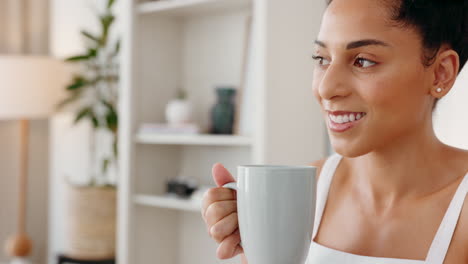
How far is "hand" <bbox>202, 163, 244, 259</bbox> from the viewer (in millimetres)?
771

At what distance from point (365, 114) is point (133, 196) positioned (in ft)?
5.89

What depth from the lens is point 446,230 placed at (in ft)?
2.77

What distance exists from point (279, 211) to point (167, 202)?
5.52 feet

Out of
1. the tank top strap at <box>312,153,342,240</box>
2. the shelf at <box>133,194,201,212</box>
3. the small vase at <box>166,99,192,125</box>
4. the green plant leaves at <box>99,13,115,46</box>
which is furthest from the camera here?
the green plant leaves at <box>99,13,115,46</box>

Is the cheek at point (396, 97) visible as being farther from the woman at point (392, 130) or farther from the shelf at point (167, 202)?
the shelf at point (167, 202)

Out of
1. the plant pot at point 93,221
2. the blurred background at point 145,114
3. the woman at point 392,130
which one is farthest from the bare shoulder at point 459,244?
the plant pot at point 93,221

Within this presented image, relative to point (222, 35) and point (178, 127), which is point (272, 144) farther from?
point (222, 35)

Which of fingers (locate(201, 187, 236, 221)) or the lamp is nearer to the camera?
fingers (locate(201, 187, 236, 221))

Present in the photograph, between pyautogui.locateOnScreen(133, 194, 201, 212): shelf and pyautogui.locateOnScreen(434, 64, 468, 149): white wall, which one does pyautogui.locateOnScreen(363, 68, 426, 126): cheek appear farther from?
pyautogui.locateOnScreen(133, 194, 201, 212): shelf

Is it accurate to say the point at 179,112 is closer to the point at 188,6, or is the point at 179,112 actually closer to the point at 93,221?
Result: the point at 188,6

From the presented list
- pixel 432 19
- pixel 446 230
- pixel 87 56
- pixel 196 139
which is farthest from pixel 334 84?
pixel 87 56

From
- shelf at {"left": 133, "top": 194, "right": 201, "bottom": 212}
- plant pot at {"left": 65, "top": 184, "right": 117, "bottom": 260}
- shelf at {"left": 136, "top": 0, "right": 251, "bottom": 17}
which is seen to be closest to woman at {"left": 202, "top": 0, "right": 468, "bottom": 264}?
shelf at {"left": 133, "top": 194, "right": 201, "bottom": 212}

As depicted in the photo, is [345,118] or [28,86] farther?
[28,86]

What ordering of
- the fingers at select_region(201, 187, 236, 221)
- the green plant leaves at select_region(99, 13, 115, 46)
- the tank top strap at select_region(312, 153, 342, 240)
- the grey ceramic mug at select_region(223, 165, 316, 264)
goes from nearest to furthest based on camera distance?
1. the grey ceramic mug at select_region(223, 165, 316, 264)
2. the fingers at select_region(201, 187, 236, 221)
3. the tank top strap at select_region(312, 153, 342, 240)
4. the green plant leaves at select_region(99, 13, 115, 46)
